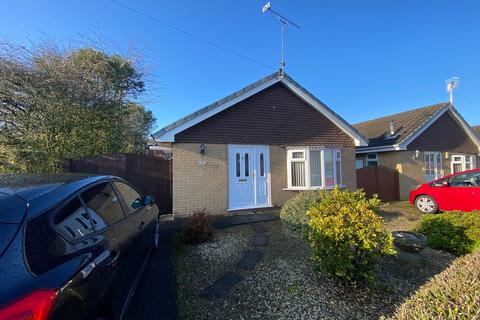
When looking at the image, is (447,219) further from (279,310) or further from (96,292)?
(96,292)

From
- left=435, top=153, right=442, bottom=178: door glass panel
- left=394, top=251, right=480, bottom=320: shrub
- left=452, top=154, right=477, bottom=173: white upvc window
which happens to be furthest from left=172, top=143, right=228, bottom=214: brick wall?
left=452, top=154, right=477, bottom=173: white upvc window

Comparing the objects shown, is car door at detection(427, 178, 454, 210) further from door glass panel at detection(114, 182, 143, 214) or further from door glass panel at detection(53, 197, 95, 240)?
door glass panel at detection(53, 197, 95, 240)

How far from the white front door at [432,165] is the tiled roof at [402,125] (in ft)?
5.53

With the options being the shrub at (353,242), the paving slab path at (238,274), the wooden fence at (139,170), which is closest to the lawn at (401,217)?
the paving slab path at (238,274)

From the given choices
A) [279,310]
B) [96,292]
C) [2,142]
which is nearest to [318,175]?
[279,310]

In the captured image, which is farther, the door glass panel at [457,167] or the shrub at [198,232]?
the door glass panel at [457,167]

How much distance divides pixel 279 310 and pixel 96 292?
2.15 meters

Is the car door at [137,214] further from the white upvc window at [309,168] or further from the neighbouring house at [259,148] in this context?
the white upvc window at [309,168]

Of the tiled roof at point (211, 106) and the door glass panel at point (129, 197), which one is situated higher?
the tiled roof at point (211, 106)

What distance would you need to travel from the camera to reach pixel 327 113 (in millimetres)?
10836

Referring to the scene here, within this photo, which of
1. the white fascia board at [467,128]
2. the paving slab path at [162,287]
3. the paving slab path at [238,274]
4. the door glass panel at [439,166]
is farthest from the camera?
the white fascia board at [467,128]

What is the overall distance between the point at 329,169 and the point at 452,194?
13.6 ft

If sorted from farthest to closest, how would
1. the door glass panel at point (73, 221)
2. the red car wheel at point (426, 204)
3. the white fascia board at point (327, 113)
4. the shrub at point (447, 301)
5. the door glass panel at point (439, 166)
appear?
the door glass panel at point (439, 166) < the white fascia board at point (327, 113) < the red car wheel at point (426, 204) < the door glass panel at point (73, 221) < the shrub at point (447, 301)

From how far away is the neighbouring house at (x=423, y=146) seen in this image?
42.8 feet
